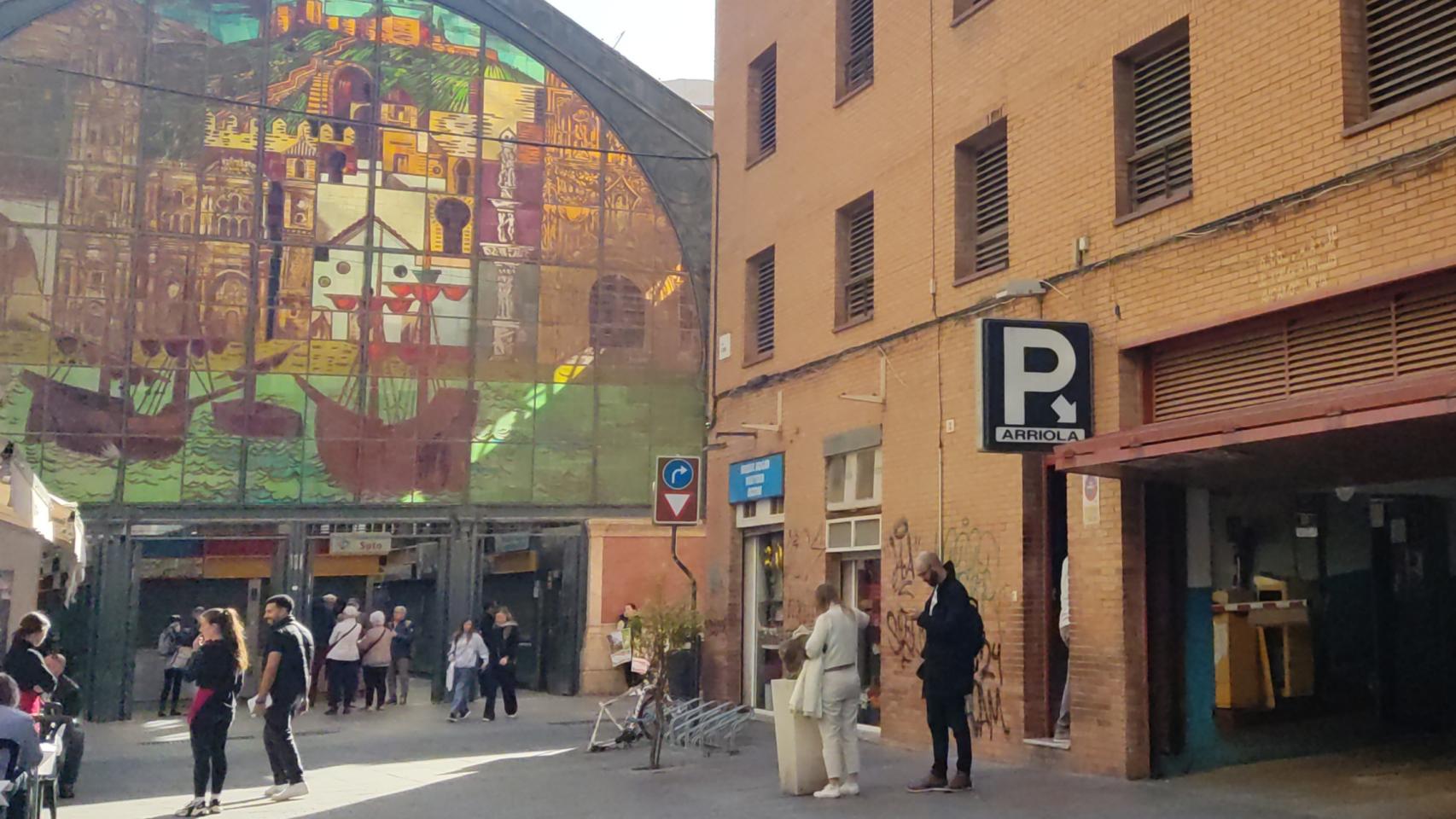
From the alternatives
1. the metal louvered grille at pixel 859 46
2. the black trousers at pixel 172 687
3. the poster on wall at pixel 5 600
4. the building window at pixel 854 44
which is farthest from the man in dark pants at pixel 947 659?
the black trousers at pixel 172 687

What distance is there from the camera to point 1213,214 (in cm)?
1042

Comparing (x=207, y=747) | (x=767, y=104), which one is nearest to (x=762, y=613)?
(x=767, y=104)

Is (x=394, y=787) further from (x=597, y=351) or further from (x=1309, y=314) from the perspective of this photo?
(x=597, y=351)

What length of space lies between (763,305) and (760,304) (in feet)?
0.19

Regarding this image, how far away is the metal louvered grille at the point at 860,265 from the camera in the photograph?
15844 millimetres

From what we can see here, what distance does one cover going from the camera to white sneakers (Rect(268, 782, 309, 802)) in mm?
11859

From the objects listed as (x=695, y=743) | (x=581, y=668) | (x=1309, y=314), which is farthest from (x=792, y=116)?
(x=581, y=668)

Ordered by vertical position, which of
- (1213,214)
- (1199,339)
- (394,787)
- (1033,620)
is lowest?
(394,787)

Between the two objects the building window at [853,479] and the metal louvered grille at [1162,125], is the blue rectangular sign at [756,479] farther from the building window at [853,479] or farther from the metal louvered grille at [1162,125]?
the metal louvered grille at [1162,125]

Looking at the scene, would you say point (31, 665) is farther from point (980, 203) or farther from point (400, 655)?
point (400, 655)

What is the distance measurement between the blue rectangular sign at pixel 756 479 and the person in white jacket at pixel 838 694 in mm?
6552

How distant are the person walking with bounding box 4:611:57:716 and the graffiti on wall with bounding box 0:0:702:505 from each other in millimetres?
11954

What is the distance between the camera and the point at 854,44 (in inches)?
652

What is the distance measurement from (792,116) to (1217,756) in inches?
379
